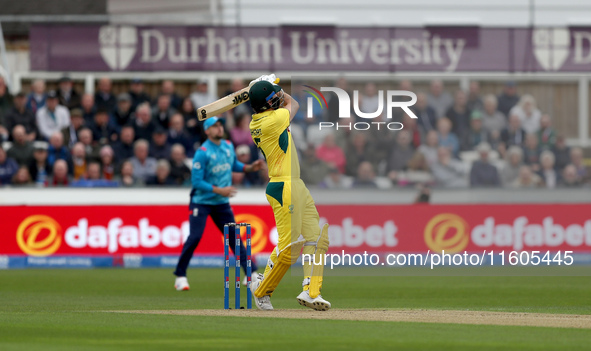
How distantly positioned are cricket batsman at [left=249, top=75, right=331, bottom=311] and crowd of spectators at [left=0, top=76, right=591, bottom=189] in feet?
24.0

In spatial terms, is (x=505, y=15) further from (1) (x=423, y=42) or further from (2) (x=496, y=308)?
(2) (x=496, y=308)

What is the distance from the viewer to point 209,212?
47.9 ft

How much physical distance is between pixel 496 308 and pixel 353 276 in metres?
5.64

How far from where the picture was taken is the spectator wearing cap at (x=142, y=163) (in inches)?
816

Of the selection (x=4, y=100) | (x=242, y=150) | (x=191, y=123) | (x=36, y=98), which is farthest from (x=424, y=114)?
(x=4, y=100)

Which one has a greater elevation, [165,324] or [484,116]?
[484,116]

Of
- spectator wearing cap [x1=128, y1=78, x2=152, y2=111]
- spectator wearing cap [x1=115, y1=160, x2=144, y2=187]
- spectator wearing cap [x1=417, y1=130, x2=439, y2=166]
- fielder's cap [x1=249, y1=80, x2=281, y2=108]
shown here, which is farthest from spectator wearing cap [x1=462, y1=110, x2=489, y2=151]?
fielder's cap [x1=249, y1=80, x2=281, y2=108]

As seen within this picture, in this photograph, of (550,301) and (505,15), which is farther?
(505,15)

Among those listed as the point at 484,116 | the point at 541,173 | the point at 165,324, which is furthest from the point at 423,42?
the point at 165,324

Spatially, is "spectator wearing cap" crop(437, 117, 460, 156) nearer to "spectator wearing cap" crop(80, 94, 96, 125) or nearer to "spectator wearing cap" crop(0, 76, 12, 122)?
"spectator wearing cap" crop(80, 94, 96, 125)

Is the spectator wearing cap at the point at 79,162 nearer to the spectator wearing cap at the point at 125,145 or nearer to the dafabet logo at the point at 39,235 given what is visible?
the spectator wearing cap at the point at 125,145

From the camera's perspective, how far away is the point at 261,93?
1083 cm

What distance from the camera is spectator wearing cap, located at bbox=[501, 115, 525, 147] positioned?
20344mm

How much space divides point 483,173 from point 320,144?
3.20m
